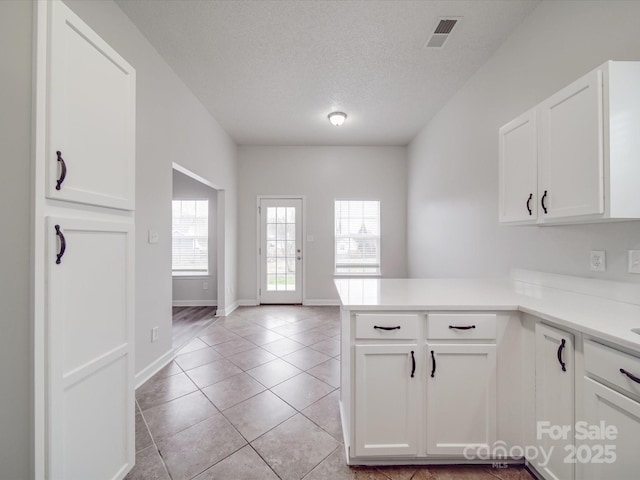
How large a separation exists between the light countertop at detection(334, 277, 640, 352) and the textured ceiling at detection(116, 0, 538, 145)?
6.86ft

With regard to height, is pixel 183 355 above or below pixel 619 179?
below

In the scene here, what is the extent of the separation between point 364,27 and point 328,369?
3036 mm

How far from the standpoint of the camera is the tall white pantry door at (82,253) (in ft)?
3.04

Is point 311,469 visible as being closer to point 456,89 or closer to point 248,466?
point 248,466

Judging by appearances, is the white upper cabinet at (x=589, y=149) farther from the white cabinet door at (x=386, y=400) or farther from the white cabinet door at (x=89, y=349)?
the white cabinet door at (x=89, y=349)

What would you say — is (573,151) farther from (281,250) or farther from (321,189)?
(281,250)

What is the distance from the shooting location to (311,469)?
1.43 m

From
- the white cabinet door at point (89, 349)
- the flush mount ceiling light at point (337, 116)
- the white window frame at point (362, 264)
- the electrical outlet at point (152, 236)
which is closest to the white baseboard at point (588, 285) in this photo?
the white cabinet door at point (89, 349)

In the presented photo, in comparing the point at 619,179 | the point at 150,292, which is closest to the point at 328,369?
the point at 150,292

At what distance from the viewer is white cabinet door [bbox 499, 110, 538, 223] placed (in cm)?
158

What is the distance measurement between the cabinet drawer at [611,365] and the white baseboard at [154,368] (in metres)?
2.92

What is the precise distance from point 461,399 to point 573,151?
1.40 m

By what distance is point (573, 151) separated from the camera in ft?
4.29

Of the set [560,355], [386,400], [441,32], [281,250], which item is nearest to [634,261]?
[560,355]
